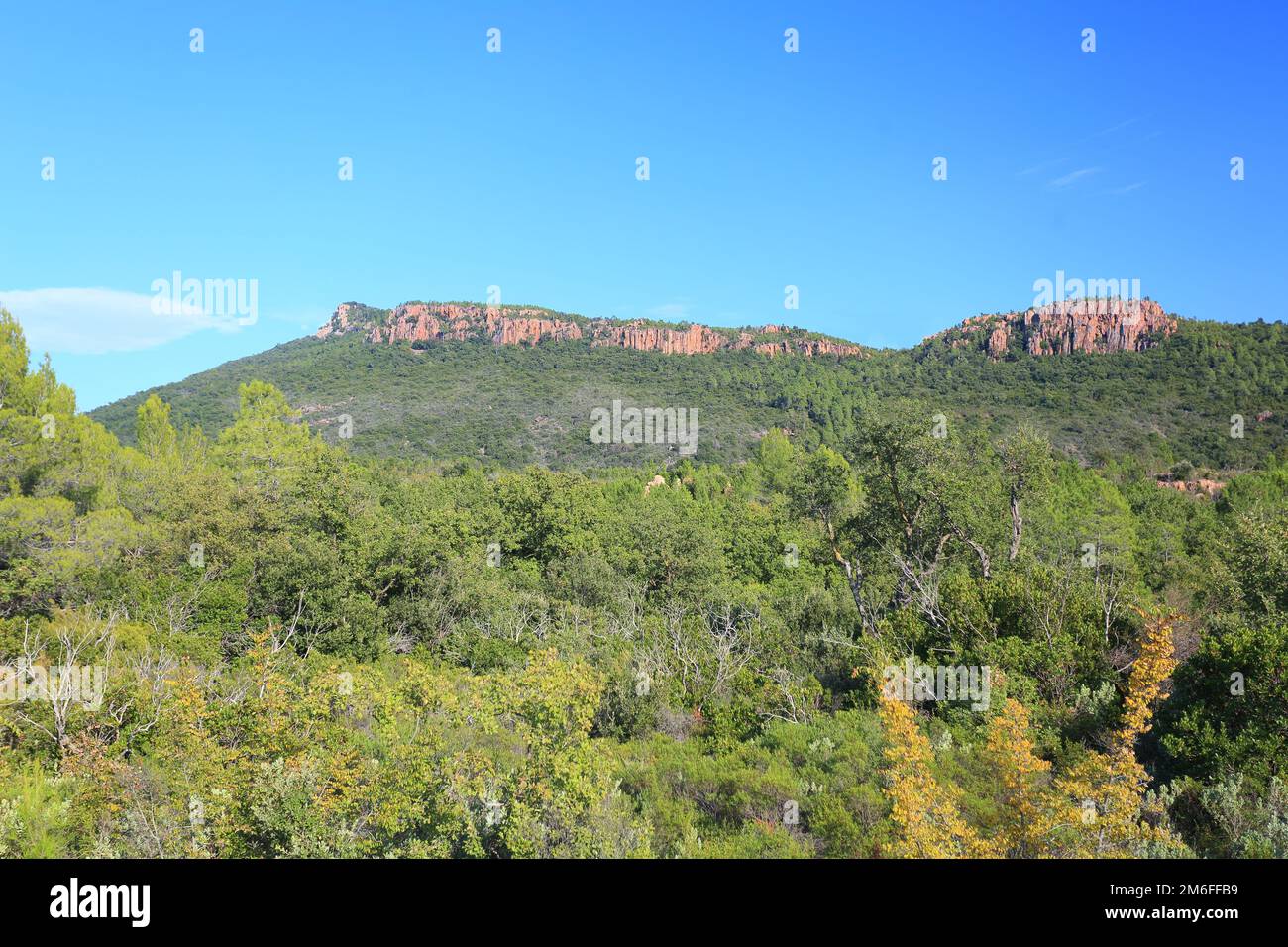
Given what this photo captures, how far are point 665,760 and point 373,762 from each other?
543cm

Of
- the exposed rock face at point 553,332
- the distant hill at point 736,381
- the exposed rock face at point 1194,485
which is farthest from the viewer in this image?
the exposed rock face at point 553,332

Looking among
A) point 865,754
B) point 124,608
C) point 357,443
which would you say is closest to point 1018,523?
point 865,754

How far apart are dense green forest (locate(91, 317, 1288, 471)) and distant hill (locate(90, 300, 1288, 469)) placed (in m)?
0.30

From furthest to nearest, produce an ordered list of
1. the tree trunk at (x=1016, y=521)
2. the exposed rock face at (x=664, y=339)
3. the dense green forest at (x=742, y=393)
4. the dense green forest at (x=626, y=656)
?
the exposed rock face at (x=664, y=339)
the dense green forest at (x=742, y=393)
the tree trunk at (x=1016, y=521)
the dense green forest at (x=626, y=656)

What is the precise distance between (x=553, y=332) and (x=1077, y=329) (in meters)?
76.7

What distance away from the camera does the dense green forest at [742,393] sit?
68.4 metres

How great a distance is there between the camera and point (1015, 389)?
3324 inches

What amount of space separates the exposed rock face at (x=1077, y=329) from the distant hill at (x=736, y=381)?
0.24 metres

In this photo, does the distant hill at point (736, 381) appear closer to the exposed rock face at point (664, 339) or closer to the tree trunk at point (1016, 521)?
the exposed rock face at point (664, 339)

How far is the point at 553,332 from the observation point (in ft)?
441

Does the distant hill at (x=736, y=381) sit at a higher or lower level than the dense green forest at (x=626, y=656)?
higher

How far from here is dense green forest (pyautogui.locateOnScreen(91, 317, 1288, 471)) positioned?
68.4m

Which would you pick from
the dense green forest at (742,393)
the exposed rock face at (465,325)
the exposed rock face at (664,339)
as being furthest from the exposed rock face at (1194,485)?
the exposed rock face at (465,325)

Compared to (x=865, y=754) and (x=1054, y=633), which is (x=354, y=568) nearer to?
(x=865, y=754)
